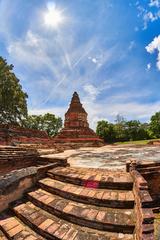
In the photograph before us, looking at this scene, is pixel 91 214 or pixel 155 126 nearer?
pixel 91 214

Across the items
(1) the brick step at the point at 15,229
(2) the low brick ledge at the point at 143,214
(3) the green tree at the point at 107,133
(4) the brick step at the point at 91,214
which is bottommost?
(1) the brick step at the point at 15,229

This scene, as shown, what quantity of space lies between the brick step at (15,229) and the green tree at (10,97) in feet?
52.4

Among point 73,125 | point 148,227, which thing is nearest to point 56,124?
point 73,125

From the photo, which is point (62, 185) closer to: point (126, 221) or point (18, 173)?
point (18, 173)

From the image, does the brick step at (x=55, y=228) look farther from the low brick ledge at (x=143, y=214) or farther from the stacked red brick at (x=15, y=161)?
the stacked red brick at (x=15, y=161)

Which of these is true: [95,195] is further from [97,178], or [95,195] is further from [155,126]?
[155,126]

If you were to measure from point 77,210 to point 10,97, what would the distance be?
17199mm

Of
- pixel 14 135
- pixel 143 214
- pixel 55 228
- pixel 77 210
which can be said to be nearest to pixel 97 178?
pixel 77 210

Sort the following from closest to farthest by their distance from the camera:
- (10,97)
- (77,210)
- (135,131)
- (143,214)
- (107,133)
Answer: (143,214)
(77,210)
(10,97)
(107,133)
(135,131)

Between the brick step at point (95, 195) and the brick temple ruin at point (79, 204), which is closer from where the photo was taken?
the brick temple ruin at point (79, 204)

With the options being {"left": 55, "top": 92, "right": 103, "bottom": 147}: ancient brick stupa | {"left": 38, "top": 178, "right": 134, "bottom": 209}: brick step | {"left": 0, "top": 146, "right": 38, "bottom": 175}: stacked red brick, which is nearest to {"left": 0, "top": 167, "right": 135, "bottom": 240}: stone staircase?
{"left": 38, "top": 178, "right": 134, "bottom": 209}: brick step

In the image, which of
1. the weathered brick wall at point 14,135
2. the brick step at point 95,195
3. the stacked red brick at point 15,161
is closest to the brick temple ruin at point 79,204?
the brick step at point 95,195

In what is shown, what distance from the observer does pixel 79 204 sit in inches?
135

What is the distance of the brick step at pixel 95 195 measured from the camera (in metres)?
3.20
